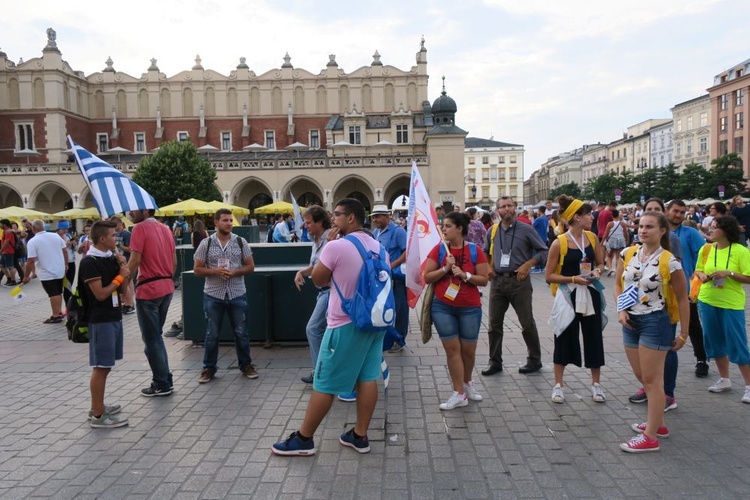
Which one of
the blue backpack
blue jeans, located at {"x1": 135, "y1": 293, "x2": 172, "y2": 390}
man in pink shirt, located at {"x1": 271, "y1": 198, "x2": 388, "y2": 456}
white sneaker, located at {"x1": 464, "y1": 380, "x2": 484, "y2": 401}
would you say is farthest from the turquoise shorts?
blue jeans, located at {"x1": 135, "y1": 293, "x2": 172, "y2": 390}

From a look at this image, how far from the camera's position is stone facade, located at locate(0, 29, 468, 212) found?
48.0m

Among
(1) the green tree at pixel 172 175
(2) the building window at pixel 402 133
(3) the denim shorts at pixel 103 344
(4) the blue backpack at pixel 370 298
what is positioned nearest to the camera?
(4) the blue backpack at pixel 370 298

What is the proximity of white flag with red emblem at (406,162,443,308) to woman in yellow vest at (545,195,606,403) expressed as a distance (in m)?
1.17

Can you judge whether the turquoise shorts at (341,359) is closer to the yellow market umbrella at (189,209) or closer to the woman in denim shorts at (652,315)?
the woman in denim shorts at (652,315)

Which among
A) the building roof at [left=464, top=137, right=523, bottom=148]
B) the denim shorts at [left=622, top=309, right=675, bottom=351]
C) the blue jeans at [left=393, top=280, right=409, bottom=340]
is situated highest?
the building roof at [left=464, top=137, right=523, bottom=148]

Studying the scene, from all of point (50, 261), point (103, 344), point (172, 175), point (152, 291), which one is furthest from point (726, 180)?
point (103, 344)

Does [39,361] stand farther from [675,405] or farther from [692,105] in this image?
[692,105]

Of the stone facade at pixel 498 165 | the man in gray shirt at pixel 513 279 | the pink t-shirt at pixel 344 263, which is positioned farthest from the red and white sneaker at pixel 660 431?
the stone facade at pixel 498 165

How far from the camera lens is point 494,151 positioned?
119125mm

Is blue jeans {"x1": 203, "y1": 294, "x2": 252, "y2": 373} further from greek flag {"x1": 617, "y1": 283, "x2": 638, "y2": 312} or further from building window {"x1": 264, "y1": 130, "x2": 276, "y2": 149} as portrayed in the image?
building window {"x1": 264, "y1": 130, "x2": 276, "y2": 149}

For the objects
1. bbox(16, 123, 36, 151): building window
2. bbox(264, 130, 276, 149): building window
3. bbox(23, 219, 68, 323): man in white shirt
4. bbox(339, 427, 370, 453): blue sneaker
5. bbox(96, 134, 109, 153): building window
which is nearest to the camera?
bbox(339, 427, 370, 453): blue sneaker

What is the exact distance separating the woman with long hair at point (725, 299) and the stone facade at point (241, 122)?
42177 millimetres

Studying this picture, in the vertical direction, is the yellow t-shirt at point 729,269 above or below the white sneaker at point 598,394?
above

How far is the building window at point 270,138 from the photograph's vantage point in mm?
59672
